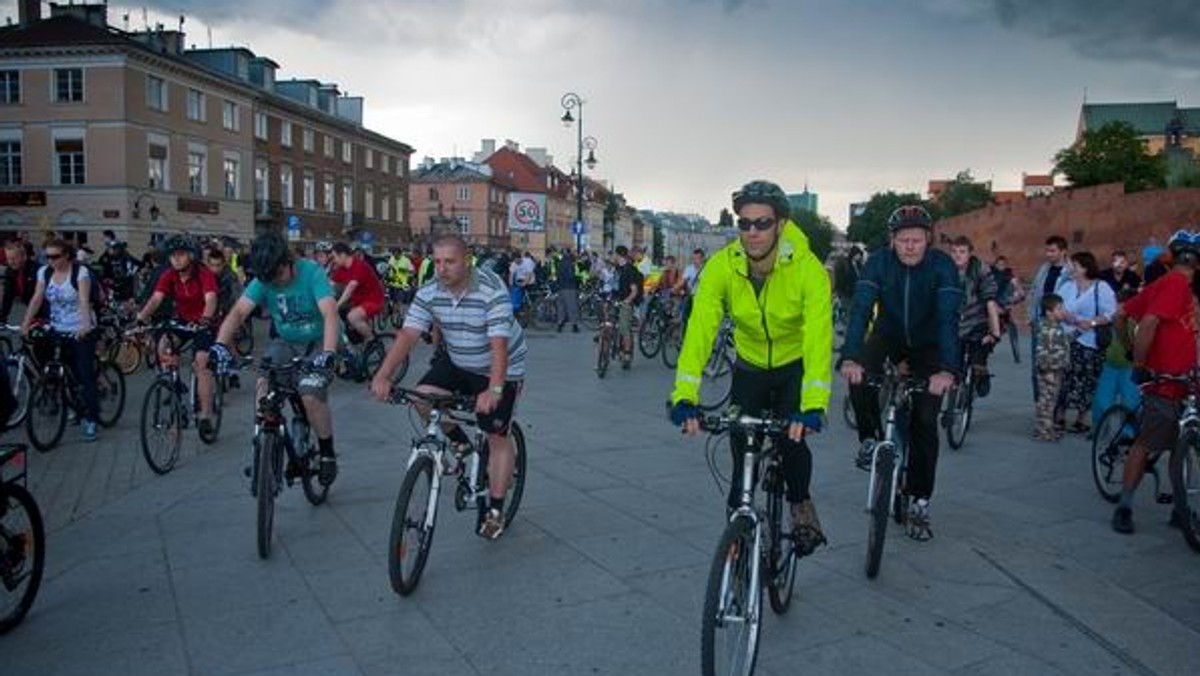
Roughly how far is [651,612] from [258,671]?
1.79 meters

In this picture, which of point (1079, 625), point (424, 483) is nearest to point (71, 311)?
point (424, 483)

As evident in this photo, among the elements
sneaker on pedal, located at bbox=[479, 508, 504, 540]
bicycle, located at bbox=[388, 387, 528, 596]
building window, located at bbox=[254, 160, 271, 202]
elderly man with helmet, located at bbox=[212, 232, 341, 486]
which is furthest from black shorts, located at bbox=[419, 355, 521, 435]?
building window, located at bbox=[254, 160, 271, 202]

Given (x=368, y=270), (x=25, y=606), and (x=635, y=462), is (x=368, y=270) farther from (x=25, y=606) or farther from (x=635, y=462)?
(x=25, y=606)

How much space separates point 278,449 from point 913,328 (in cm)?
385

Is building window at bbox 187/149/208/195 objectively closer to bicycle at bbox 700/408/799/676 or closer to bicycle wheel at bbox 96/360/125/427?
bicycle wheel at bbox 96/360/125/427

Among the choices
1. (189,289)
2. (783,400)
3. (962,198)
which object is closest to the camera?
(783,400)

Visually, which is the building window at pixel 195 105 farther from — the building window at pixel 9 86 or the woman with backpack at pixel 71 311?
the woman with backpack at pixel 71 311

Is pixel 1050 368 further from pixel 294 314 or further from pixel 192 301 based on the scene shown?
pixel 192 301

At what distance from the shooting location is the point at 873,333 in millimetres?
6000

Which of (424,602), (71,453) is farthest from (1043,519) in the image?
(71,453)

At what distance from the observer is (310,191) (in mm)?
59875

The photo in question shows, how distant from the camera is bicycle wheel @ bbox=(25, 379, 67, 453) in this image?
839cm

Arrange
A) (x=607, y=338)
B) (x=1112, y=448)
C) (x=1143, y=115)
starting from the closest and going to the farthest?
(x=1112, y=448), (x=607, y=338), (x=1143, y=115)

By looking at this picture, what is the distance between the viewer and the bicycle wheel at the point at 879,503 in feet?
16.6
